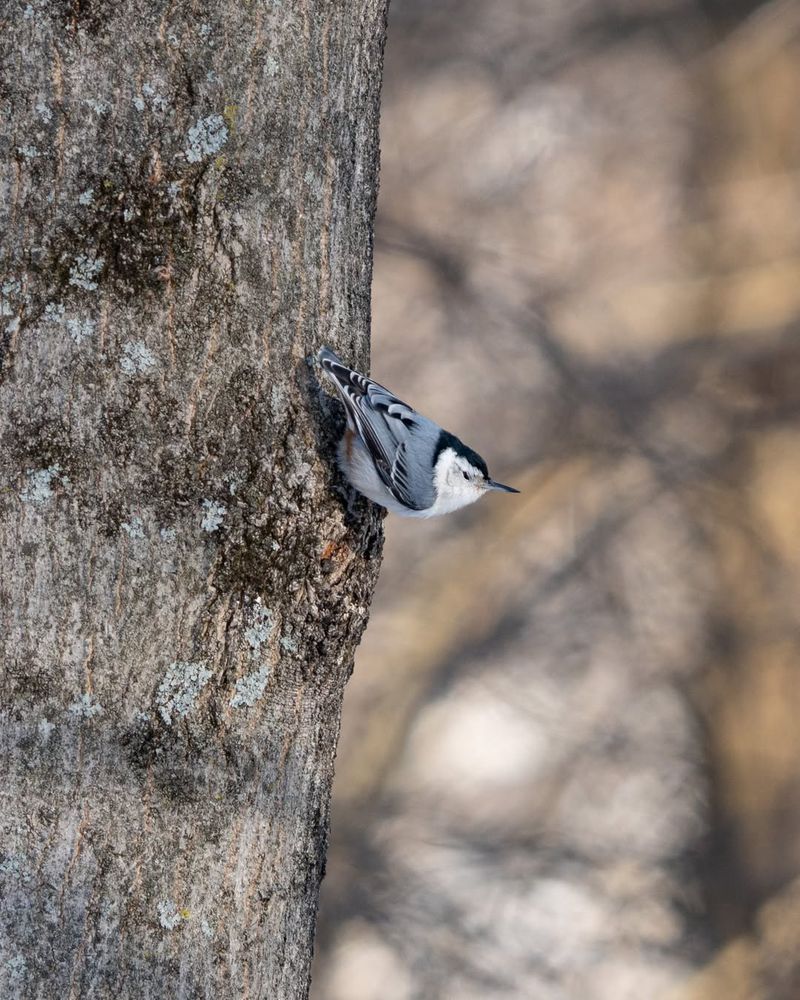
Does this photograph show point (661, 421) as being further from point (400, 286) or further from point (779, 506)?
point (400, 286)

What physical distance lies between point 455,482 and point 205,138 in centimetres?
121

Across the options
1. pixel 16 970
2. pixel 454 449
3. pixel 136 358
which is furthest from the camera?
pixel 454 449

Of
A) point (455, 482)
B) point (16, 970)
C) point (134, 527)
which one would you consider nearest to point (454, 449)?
point (455, 482)

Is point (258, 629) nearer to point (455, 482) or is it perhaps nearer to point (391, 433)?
point (391, 433)

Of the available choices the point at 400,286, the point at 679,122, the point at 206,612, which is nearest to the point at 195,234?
the point at 206,612

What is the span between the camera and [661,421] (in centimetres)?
437

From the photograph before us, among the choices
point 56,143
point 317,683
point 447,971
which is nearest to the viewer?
point 56,143

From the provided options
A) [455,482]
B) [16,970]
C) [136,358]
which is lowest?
[16,970]

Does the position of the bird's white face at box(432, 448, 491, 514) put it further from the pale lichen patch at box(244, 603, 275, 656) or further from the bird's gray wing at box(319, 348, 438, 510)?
the pale lichen patch at box(244, 603, 275, 656)

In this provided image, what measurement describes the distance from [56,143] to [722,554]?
3723 millimetres

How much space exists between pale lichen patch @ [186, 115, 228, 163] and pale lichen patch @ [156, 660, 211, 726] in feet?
1.94

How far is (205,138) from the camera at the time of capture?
1.20 m

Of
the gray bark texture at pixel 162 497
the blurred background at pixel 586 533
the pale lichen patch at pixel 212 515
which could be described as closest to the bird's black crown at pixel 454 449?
the gray bark texture at pixel 162 497

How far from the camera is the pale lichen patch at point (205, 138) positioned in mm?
1190
